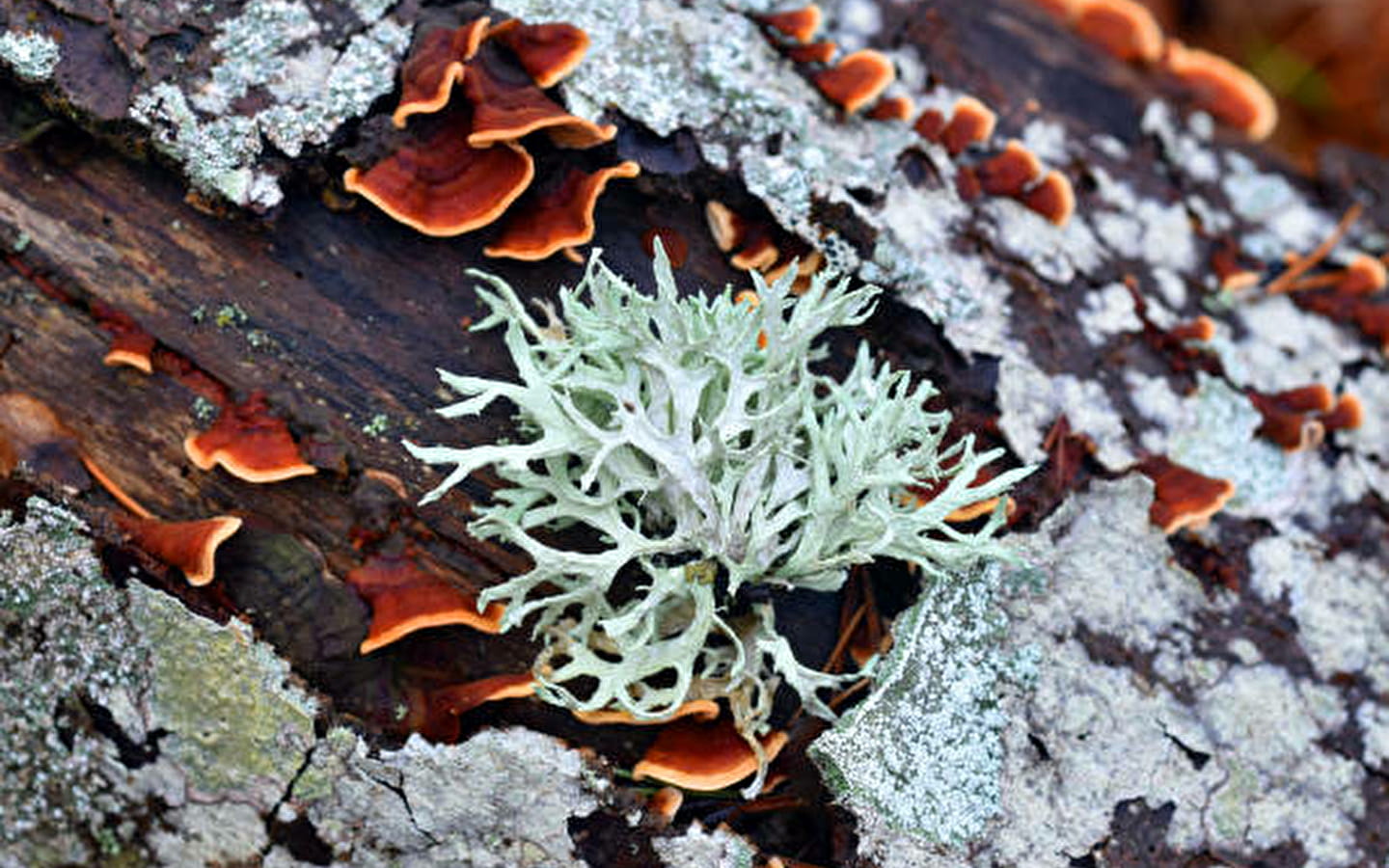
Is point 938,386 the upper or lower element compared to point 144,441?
upper

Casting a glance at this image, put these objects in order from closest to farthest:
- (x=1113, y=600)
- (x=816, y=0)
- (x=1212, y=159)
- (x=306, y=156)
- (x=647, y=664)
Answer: (x=647, y=664) < (x=306, y=156) < (x=1113, y=600) < (x=816, y=0) < (x=1212, y=159)

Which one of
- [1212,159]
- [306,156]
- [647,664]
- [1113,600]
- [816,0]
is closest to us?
[647,664]

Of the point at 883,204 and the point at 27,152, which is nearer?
the point at 27,152

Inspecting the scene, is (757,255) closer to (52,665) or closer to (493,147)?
(493,147)

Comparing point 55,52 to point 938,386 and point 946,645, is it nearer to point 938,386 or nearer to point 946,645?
point 938,386

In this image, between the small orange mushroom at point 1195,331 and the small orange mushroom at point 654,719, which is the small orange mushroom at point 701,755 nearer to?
the small orange mushroom at point 654,719

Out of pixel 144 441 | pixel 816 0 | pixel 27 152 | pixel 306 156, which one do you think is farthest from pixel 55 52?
pixel 816 0

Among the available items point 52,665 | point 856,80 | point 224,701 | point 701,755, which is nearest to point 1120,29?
point 856,80
